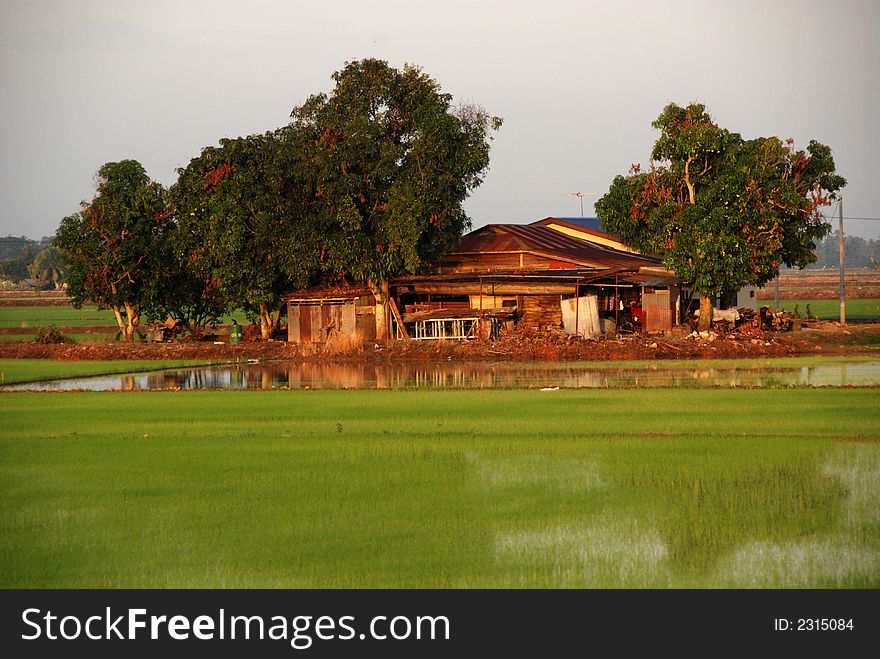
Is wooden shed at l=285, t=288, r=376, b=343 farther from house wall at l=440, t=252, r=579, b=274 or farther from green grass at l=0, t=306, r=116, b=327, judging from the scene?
green grass at l=0, t=306, r=116, b=327

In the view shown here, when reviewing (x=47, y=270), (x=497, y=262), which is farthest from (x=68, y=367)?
(x=47, y=270)

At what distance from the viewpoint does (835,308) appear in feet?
229

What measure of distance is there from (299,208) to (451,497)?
28999mm

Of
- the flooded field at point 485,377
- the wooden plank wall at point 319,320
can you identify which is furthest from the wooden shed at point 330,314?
the flooded field at point 485,377

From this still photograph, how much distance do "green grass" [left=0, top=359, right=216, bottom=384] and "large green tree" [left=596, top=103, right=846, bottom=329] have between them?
1695 centimetres

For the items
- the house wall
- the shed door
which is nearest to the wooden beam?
the house wall

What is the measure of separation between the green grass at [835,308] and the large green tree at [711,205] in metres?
11.9

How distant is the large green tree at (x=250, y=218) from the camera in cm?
4031

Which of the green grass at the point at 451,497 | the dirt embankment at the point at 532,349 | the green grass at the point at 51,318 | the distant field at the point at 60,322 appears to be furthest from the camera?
the green grass at the point at 51,318

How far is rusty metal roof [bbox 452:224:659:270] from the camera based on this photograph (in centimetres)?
4316

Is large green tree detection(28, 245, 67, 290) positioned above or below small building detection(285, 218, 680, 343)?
above

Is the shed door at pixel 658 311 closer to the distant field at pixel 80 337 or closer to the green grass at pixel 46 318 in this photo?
the distant field at pixel 80 337
